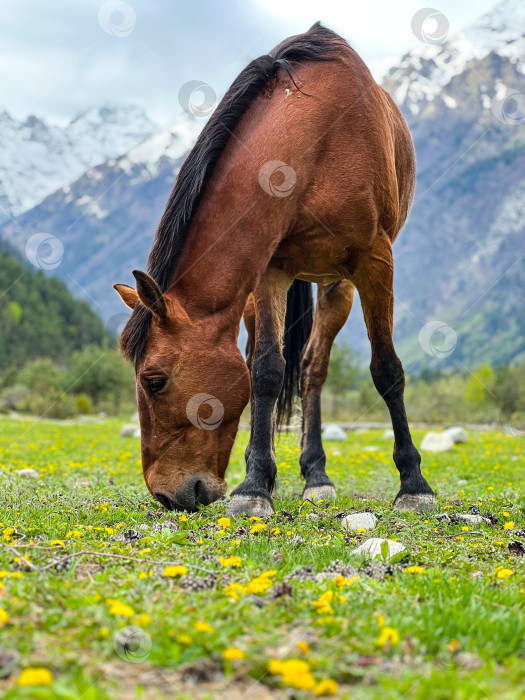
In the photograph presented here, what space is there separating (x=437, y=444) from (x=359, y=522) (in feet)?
30.7

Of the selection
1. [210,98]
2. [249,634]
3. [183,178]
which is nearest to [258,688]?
[249,634]

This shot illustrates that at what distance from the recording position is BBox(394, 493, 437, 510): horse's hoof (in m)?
5.02

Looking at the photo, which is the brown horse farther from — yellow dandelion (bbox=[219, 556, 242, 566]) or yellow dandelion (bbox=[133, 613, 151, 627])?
yellow dandelion (bbox=[133, 613, 151, 627])

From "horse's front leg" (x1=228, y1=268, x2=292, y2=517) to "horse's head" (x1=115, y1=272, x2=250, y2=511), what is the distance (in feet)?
1.71

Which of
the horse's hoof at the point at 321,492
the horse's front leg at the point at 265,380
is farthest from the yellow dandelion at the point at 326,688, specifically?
the horse's hoof at the point at 321,492

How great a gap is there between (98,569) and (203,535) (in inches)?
39.7

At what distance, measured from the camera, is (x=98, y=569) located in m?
2.72

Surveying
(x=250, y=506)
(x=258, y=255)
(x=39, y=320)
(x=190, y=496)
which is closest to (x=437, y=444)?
(x=250, y=506)

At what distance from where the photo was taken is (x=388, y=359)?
5.38m

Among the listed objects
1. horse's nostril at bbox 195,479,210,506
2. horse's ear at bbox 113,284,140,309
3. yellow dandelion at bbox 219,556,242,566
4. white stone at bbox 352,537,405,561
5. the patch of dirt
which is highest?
horse's ear at bbox 113,284,140,309

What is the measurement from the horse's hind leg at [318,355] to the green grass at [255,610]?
6.64ft

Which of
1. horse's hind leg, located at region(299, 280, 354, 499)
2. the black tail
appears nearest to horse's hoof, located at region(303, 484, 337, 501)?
horse's hind leg, located at region(299, 280, 354, 499)

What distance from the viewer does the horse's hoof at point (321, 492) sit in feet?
18.9

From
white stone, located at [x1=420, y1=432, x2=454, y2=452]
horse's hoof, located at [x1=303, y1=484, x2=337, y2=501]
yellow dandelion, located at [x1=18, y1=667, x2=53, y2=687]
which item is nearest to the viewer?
yellow dandelion, located at [x1=18, y1=667, x2=53, y2=687]
